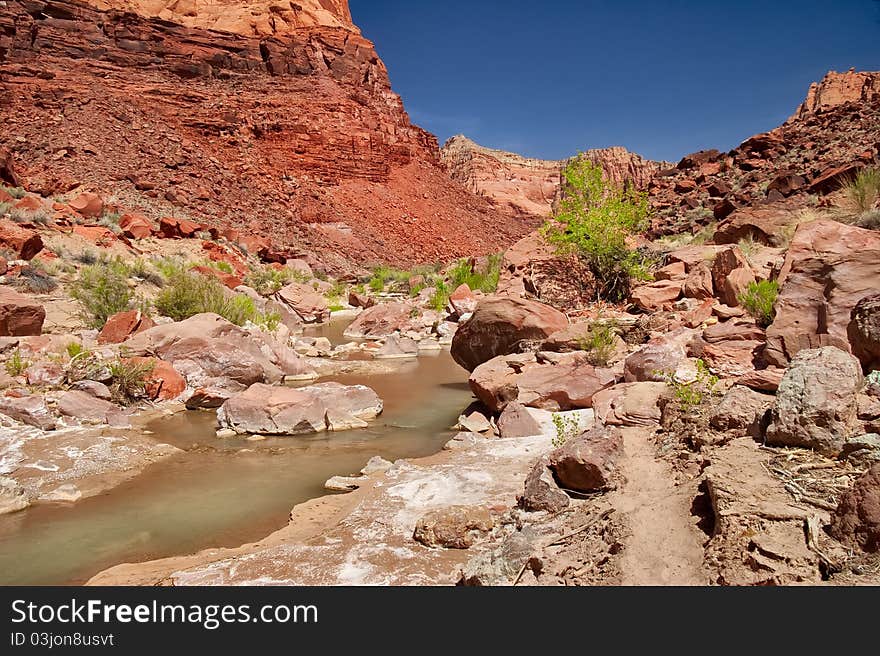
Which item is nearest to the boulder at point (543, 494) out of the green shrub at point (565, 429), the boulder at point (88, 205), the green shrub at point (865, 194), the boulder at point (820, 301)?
the green shrub at point (565, 429)

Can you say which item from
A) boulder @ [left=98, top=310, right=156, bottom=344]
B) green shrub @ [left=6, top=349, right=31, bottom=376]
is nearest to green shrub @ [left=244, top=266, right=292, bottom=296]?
boulder @ [left=98, top=310, right=156, bottom=344]

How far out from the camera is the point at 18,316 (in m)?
9.10

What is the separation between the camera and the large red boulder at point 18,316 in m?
8.99

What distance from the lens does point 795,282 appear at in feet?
17.6

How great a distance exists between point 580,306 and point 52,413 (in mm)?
8167

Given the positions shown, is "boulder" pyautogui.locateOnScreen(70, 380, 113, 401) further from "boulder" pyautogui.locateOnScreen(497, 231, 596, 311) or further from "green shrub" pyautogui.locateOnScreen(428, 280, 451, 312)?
"green shrub" pyautogui.locateOnScreen(428, 280, 451, 312)

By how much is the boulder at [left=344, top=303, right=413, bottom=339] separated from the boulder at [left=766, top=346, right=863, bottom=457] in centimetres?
1245

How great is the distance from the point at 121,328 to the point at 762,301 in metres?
9.03

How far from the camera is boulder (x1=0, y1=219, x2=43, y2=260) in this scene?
559 inches

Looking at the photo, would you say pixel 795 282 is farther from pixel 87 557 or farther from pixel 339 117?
pixel 339 117

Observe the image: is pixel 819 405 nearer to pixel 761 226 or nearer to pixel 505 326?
pixel 505 326

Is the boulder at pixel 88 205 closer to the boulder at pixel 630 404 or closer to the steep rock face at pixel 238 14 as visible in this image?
Result: the boulder at pixel 630 404

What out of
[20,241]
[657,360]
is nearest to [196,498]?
[657,360]

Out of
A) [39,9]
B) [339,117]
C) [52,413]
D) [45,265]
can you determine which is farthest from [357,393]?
[39,9]
